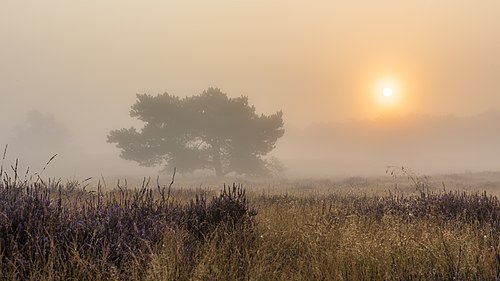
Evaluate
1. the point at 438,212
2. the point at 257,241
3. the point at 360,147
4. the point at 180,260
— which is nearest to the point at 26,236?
the point at 180,260

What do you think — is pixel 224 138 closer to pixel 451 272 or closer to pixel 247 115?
pixel 247 115

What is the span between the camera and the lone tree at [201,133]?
35781 millimetres

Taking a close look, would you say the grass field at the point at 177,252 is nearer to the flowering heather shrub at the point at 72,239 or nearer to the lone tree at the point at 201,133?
the flowering heather shrub at the point at 72,239

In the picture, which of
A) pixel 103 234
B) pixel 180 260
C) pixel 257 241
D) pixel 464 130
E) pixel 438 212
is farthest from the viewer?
pixel 464 130

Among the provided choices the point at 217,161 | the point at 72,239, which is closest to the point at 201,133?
the point at 217,161

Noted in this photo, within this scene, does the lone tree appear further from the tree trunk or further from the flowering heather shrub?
the flowering heather shrub

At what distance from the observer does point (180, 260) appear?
10.3ft

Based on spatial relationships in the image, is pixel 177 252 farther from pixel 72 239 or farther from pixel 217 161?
pixel 217 161

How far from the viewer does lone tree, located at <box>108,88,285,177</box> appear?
117 feet

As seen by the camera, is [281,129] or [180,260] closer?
[180,260]

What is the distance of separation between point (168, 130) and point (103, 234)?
33.9 m

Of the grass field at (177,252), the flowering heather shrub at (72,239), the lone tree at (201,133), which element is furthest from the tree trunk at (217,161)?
the flowering heather shrub at (72,239)

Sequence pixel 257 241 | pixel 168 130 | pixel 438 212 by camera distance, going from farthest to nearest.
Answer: pixel 168 130
pixel 438 212
pixel 257 241

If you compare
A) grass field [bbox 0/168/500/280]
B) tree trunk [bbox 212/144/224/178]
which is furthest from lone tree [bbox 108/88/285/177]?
grass field [bbox 0/168/500/280]
